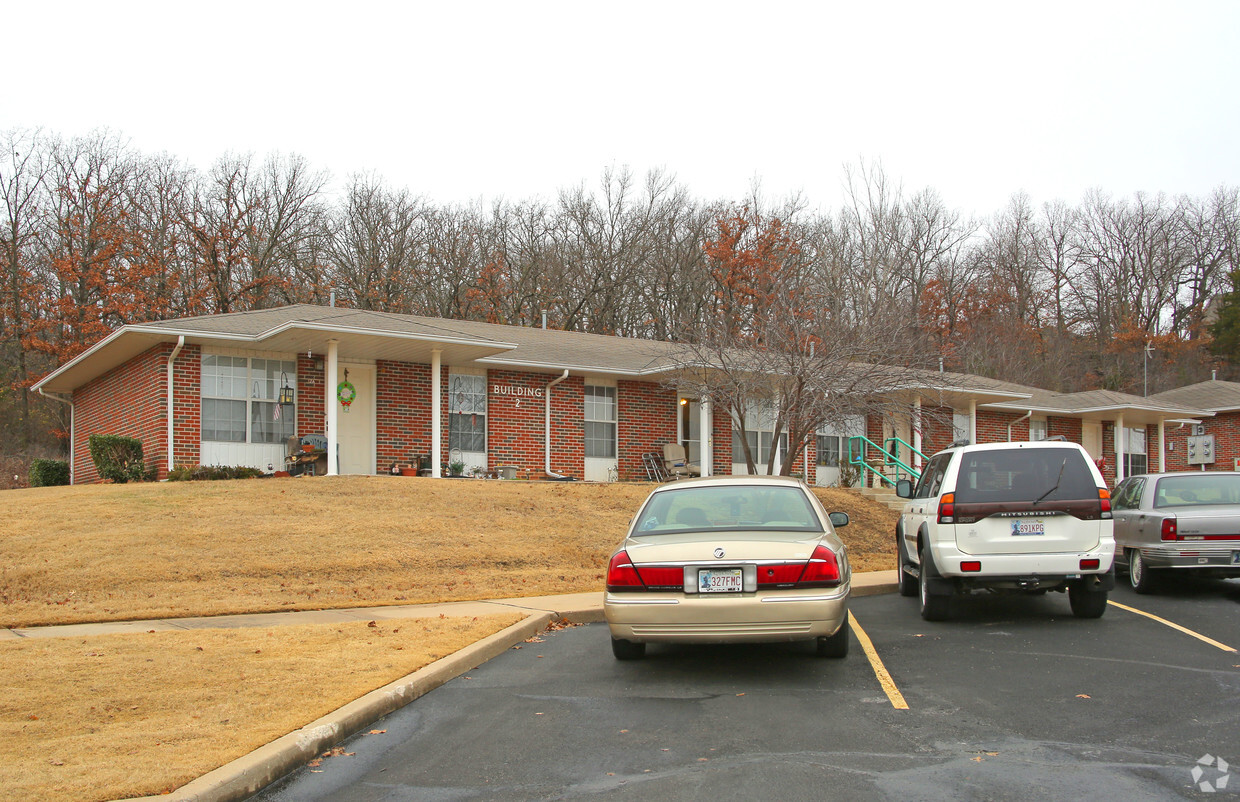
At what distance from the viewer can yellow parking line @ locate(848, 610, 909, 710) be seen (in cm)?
654

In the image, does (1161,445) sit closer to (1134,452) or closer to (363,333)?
(1134,452)

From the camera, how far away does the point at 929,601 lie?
32.3 ft

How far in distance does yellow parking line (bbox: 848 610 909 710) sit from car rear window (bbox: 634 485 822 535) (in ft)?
3.72

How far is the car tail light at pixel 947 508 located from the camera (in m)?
9.47

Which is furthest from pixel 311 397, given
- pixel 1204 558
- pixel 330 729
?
pixel 1204 558

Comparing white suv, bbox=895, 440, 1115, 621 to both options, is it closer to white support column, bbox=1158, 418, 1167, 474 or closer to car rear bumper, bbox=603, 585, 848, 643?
car rear bumper, bbox=603, 585, 848, 643

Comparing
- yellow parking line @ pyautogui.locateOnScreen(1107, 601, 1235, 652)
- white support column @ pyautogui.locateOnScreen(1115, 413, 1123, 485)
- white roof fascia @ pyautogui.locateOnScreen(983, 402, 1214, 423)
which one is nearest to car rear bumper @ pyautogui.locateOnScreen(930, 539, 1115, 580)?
yellow parking line @ pyautogui.locateOnScreen(1107, 601, 1235, 652)

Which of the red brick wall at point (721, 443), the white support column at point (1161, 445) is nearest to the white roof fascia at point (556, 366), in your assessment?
the red brick wall at point (721, 443)

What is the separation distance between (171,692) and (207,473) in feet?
39.5

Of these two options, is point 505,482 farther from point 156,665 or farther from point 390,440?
point 156,665

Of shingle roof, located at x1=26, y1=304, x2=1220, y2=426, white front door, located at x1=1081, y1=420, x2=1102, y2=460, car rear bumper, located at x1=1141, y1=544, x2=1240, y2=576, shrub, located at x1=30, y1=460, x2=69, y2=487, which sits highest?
shingle roof, located at x1=26, y1=304, x2=1220, y2=426

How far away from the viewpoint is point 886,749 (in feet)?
17.8

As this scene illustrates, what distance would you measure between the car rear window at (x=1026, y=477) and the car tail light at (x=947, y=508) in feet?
0.21

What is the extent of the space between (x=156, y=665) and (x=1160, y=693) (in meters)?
6.94
